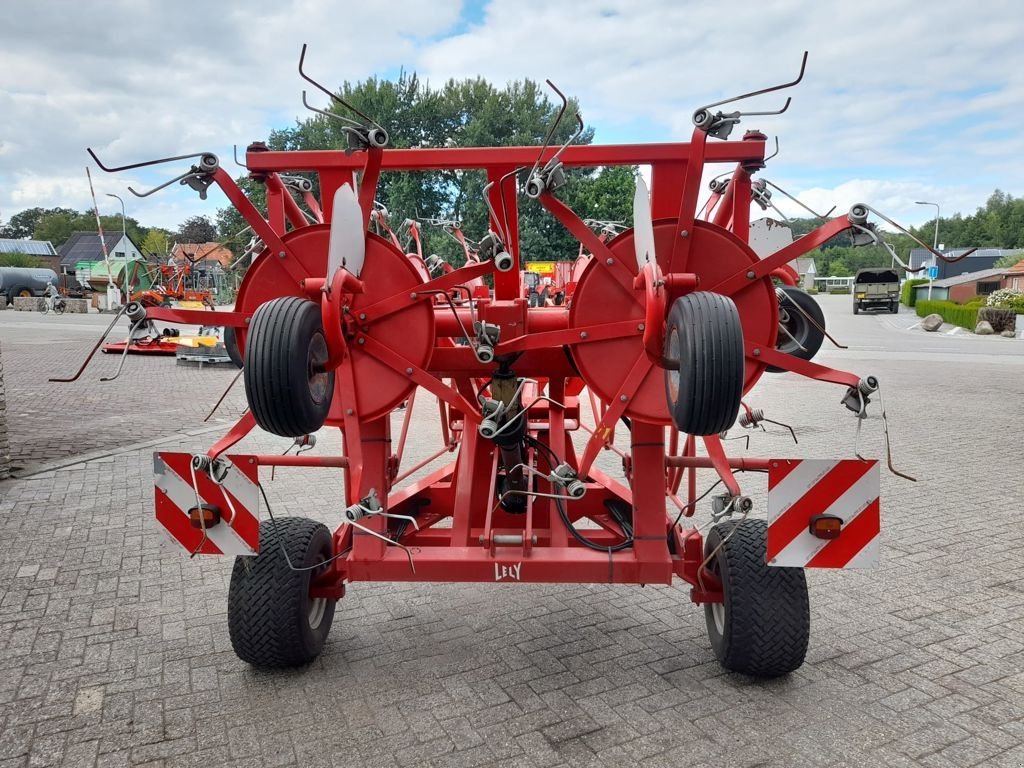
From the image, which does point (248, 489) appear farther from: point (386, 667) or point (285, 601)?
point (386, 667)

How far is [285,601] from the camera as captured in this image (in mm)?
3260

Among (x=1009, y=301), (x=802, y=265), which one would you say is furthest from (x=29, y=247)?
(x=802, y=265)

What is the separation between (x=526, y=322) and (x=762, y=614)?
158 centimetres

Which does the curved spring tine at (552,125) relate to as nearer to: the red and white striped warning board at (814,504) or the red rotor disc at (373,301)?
the red rotor disc at (373,301)

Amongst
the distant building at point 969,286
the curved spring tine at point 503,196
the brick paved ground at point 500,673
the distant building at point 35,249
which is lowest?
the brick paved ground at point 500,673

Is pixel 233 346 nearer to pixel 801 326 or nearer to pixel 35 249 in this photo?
pixel 801 326

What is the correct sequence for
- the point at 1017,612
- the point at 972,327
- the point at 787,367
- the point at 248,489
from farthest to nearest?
→ the point at 972,327 < the point at 1017,612 < the point at 248,489 < the point at 787,367

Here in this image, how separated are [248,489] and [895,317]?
42.4 m

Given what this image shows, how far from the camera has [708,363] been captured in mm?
2232

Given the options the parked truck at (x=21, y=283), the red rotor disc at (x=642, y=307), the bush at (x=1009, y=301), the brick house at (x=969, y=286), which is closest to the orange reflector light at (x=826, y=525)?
the red rotor disc at (x=642, y=307)

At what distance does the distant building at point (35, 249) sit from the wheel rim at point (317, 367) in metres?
90.2

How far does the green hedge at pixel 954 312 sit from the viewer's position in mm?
30516

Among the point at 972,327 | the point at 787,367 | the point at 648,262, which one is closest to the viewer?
the point at 648,262

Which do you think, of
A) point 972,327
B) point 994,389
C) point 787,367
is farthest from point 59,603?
point 972,327
